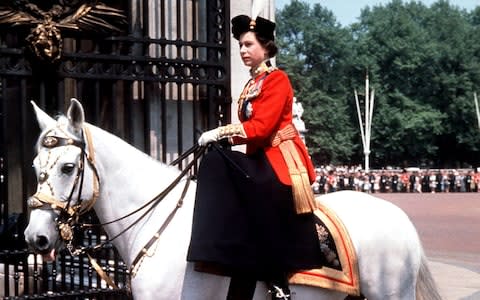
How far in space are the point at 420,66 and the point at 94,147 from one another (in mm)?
69382

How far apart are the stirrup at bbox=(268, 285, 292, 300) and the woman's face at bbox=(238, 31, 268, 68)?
4.49 feet

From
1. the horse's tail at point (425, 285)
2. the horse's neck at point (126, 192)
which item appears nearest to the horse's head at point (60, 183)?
the horse's neck at point (126, 192)

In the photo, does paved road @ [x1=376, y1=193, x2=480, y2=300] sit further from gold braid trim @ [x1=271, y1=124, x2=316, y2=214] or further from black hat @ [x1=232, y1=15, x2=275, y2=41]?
black hat @ [x1=232, y1=15, x2=275, y2=41]

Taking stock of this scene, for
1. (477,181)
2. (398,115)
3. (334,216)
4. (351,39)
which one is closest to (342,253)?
(334,216)

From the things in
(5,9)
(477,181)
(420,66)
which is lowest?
(477,181)

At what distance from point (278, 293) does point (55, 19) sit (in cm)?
373

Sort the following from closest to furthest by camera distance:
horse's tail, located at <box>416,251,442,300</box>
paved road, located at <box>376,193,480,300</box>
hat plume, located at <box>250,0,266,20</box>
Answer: horse's tail, located at <box>416,251,442,300</box>, hat plume, located at <box>250,0,266,20</box>, paved road, located at <box>376,193,480,300</box>

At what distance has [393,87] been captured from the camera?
71.9 m

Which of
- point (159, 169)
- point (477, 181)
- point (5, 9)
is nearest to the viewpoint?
point (159, 169)

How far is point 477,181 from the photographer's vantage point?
5141 centimetres

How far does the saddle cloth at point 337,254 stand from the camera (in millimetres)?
5025

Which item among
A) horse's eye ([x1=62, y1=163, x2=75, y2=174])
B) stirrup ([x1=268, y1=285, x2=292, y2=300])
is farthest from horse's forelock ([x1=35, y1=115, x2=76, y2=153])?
stirrup ([x1=268, y1=285, x2=292, y2=300])

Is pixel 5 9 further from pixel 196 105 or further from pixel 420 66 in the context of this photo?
pixel 420 66

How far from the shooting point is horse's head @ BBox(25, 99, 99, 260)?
442 cm
